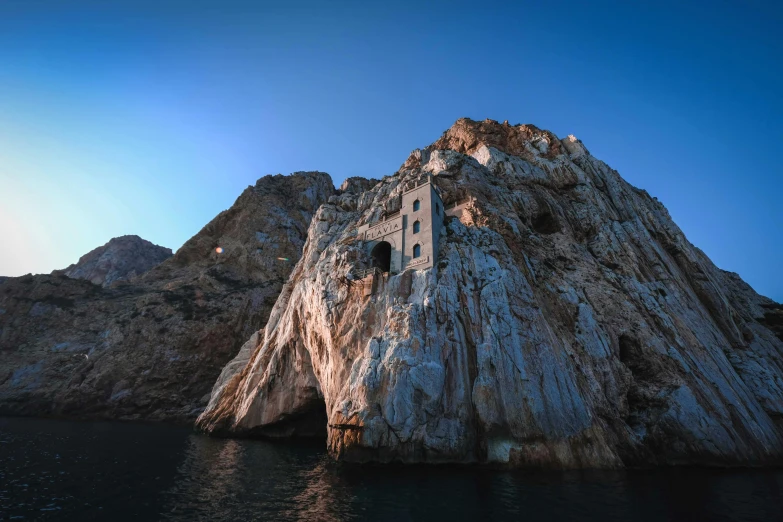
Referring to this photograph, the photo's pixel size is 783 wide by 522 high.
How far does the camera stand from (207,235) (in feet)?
277

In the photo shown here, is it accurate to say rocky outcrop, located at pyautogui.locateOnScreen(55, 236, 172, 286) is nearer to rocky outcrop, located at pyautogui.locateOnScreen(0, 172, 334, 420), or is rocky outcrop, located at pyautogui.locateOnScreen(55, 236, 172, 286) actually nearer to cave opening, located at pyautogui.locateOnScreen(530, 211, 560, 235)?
rocky outcrop, located at pyautogui.locateOnScreen(0, 172, 334, 420)

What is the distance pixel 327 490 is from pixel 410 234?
2372 cm

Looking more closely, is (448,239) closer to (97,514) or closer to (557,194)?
(557,194)

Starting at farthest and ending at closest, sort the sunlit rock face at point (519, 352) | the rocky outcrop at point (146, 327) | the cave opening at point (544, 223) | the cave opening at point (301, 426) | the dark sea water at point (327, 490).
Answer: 1. the rocky outcrop at point (146, 327)
2. the cave opening at point (544, 223)
3. the cave opening at point (301, 426)
4. the sunlit rock face at point (519, 352)
5. the dark sea water at point (327, 490)

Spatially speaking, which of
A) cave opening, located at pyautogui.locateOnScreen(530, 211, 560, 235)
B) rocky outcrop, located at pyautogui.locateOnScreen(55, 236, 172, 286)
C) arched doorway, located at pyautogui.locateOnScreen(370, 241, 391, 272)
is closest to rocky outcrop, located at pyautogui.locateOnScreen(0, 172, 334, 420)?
rocky outcrop, located at pyautogui.locateOnScreen(55, 236, 172, 286)

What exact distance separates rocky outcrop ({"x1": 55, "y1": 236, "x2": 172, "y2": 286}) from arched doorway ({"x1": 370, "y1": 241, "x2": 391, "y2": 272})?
88.4 m

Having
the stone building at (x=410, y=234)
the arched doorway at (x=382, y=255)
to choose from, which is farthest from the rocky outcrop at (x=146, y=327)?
the stone building at (x=410, y=234)

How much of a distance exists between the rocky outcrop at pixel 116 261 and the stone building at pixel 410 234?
3490 inches

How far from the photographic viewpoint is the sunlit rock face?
81.5ft

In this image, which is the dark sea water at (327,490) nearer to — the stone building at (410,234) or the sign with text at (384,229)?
the stone building at (410,234)

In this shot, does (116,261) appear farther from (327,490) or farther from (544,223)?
(544,223)

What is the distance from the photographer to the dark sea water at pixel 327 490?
50.5 ft

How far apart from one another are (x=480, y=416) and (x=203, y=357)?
49471mm

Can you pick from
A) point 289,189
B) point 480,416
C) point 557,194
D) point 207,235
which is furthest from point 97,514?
point 289,189
